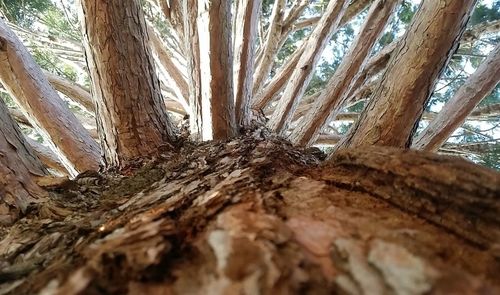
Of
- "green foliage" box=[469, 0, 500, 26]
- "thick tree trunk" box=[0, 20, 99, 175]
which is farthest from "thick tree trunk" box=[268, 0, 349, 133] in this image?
"green foliage" box=[469, 0, 500, 26]

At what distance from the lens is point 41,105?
1.49 meters

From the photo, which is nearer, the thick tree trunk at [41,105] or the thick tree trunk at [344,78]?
the thick tree trunk at [41,105]

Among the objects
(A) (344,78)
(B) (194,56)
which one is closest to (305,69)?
(A) (344,78)

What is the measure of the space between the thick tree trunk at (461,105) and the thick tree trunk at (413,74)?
709 millimetres

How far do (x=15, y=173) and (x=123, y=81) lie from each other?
0.44 meters

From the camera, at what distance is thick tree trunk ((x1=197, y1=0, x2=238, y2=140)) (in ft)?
4.38

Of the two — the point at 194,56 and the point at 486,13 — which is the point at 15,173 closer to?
the point at 194,56

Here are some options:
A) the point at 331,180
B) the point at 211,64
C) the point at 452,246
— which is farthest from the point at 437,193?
the point at 211,64

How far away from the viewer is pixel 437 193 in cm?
55

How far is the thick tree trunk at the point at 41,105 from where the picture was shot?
1.46 m

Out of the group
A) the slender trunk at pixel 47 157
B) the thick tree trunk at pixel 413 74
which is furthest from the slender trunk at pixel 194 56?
the slender trunk at pixel 47 157

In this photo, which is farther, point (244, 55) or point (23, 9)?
point (23, 9)

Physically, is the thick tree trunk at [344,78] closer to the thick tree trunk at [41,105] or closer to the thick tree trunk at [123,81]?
the thick tree trunk at [123,81]

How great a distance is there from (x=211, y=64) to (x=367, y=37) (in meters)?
0.83
